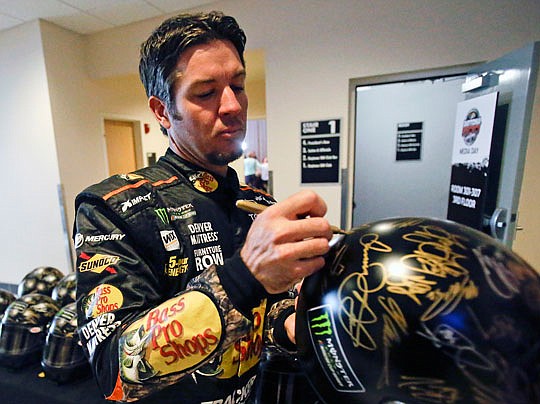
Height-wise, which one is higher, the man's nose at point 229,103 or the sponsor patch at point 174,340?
the man's nose at point 229,103

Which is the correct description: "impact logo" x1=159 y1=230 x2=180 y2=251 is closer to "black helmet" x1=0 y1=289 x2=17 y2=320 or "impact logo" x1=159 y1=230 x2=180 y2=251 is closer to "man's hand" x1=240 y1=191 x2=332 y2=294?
"man's hand" x1=240 y1=191 x2=332 y2=294

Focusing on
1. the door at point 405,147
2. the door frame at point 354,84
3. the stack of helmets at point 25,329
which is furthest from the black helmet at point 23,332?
the door at point 405,147

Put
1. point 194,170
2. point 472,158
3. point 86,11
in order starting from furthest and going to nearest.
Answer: point 86,11
point 472,158
point 194,170

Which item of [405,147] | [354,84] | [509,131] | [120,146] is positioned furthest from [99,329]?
[120,146]

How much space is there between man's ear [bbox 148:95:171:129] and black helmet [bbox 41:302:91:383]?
3.18 ft

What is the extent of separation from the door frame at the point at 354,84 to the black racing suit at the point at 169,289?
1.64 m

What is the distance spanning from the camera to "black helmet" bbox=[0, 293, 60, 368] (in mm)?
1276

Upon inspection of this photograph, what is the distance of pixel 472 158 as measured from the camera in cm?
161

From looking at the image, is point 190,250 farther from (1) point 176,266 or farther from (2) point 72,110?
(2) point 72,110

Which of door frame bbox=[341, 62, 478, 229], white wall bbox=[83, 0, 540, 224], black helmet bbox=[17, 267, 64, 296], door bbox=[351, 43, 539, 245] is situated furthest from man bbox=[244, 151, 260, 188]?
black helmet bbox=[17, 267, 64, 296]

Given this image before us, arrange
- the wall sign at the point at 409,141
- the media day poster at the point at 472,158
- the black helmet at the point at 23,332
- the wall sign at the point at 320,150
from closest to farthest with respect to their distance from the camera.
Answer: the black helmet at the point at 23,332 < the media day poster at the point at 472,158 < the wall sign at the point at 320,150 < the wall sign at the point at 409,141

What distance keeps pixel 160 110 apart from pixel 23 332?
1363 millimetres

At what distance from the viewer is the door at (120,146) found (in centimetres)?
349

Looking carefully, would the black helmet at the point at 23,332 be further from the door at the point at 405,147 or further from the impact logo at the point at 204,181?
the door at the point at 405,147
